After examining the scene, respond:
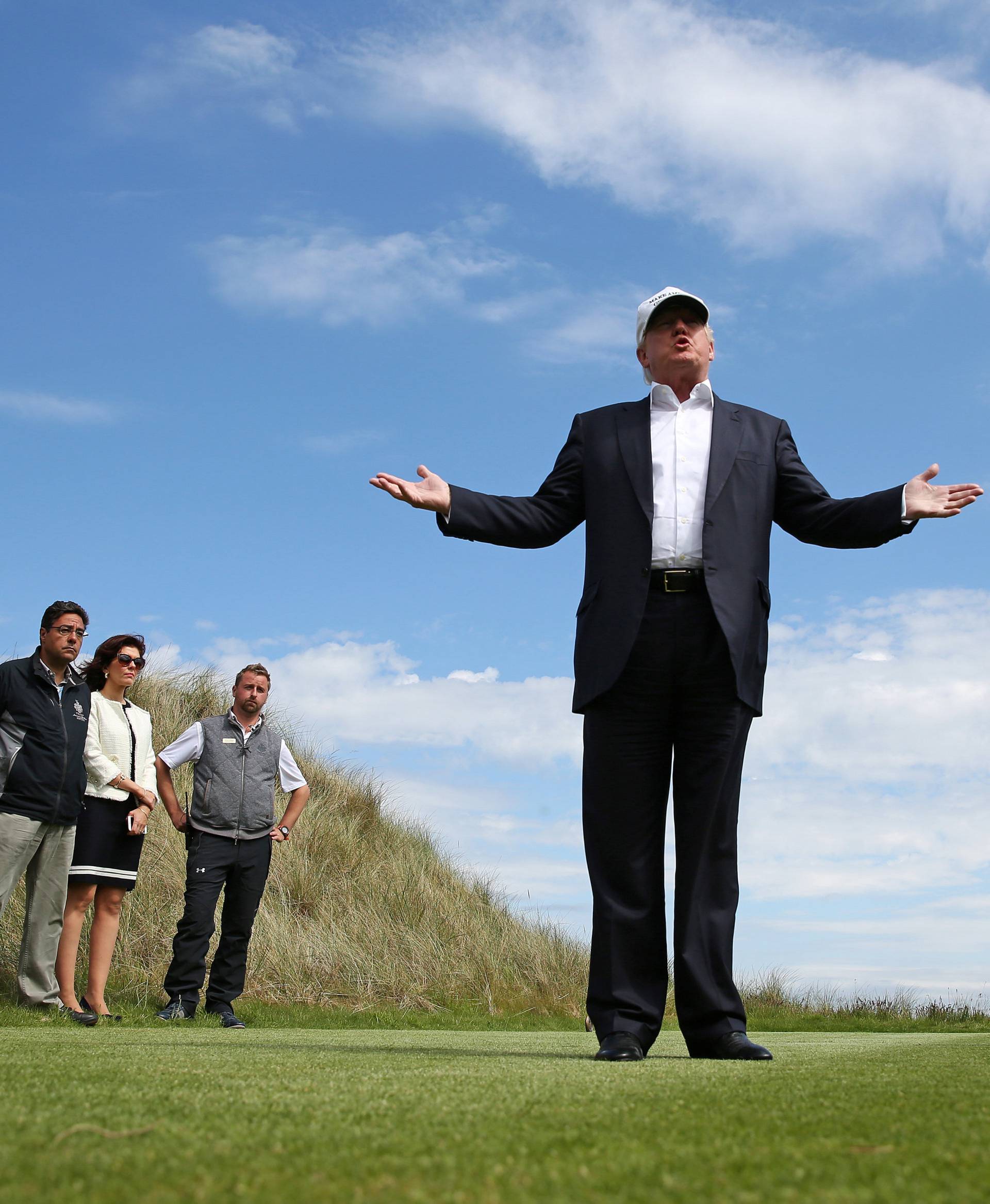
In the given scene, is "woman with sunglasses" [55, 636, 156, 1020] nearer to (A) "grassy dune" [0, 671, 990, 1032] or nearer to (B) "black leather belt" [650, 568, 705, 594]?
(A) "grassy dune" [0, 671, 990, 1032]

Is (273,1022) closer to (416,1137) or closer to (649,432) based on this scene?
(649,432)

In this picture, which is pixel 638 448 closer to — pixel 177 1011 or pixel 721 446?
pixel 721 446

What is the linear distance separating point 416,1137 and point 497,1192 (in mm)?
352

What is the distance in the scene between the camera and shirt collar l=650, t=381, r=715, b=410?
3.99 metres

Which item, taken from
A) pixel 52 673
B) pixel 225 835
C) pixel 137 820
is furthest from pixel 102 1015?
pixel 52 673

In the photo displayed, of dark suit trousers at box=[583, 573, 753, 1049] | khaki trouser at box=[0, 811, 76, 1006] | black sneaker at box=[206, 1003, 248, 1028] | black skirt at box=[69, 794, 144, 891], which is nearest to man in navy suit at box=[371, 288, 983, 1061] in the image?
dark suit trousers at box=[583, 573, 753, 1049]

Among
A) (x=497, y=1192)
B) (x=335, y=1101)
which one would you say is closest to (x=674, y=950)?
(x=335, y=1101)

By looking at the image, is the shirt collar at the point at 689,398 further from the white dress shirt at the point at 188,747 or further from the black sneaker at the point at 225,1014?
the black sneaker at the point at 225,1014

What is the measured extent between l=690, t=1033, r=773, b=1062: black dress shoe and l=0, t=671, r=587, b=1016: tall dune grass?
6.51 metres

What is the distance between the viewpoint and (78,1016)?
21.2 feet

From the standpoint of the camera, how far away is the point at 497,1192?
1195 millimetres

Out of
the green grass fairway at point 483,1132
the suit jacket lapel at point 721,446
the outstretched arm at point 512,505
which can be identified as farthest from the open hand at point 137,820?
the suit jacket lapel at point 721,446

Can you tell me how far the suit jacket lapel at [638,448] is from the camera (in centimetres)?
377

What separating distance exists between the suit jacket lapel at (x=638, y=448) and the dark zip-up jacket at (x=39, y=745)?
4.65 metres
